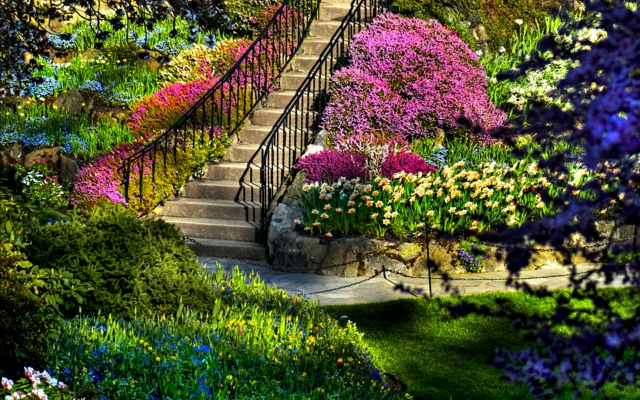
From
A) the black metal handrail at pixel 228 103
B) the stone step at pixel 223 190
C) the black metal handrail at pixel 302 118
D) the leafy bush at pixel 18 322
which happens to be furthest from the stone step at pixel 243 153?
the leafy bush at pixel 18 322

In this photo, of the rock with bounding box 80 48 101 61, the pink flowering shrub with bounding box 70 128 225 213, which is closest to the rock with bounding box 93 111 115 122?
the pink flowering shrub with bounding box 70 128 225 213

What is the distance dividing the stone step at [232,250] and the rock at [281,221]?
210 millimetres

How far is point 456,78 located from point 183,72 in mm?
4732

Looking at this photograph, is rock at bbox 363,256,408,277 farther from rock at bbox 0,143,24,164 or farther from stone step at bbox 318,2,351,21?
rock at bbox 0,143,24,164

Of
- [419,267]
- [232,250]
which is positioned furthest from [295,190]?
[419,267]

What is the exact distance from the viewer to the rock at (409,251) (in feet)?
30.0

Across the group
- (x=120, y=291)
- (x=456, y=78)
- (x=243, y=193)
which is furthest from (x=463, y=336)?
(x=456, y=78)

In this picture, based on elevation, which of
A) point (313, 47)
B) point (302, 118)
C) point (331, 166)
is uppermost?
point (313, 47)

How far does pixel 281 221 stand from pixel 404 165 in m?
1.72

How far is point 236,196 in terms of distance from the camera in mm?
10984

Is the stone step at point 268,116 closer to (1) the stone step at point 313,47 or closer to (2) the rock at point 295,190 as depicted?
(1) the stone step at point 313,47

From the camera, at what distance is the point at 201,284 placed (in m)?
6.74

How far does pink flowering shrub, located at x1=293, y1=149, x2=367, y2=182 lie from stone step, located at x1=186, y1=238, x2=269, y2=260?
3.78 feet

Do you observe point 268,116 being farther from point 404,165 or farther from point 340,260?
point 340,260
